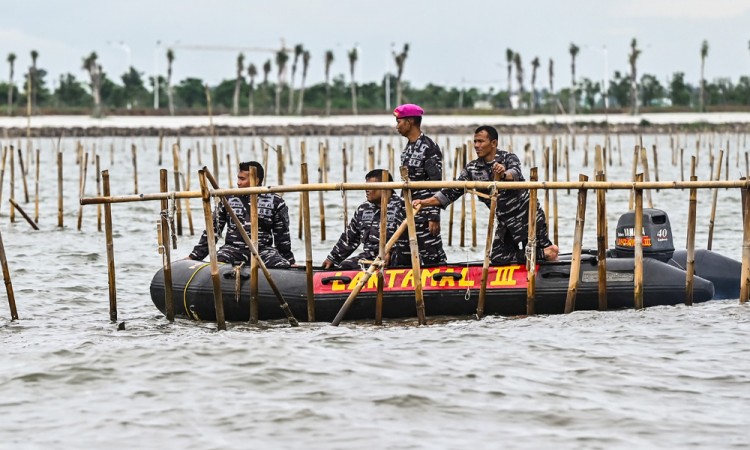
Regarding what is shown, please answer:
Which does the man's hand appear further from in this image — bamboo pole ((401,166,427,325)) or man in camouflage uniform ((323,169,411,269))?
bamboo pole ((401,166,427,325))

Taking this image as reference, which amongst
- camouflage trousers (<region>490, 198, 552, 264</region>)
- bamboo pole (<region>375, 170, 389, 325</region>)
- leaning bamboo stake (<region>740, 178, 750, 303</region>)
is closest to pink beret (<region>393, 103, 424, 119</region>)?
bamboo pole (<region>375, 170, 389, 325</region>)

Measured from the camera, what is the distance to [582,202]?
1037 cm

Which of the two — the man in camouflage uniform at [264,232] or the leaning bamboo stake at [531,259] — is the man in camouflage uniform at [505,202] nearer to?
the leaning bamboo stake at [531,259]

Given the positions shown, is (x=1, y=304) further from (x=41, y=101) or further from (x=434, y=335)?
(x=41, y=101)

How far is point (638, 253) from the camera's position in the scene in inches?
418

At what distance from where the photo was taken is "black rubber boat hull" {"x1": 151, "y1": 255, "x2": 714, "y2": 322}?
10992 mm

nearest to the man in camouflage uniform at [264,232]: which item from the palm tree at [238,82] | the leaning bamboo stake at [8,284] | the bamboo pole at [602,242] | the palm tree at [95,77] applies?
the leaning bamboo stake at [8,284]

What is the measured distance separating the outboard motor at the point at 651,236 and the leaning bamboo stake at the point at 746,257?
0.72 m

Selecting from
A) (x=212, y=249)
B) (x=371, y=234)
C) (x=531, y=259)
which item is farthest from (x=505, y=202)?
(x=212, y=249)

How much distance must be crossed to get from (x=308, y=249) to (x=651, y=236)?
3331mm

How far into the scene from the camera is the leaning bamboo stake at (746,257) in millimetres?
10734

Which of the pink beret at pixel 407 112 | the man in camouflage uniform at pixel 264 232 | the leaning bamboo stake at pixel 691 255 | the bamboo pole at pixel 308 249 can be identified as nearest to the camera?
the bamboo pole at pixel 308 249

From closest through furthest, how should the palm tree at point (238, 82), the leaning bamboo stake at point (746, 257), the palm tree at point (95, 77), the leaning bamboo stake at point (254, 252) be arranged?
1. the leaning bamboo stake at point (254, 252)
2. the leaning bamboo stake at point (746, 257)
3. the palm tree at point (95, 77)
4. the palm tree at point (238, 82)

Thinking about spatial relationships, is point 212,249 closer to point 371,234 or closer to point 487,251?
point 371,234
